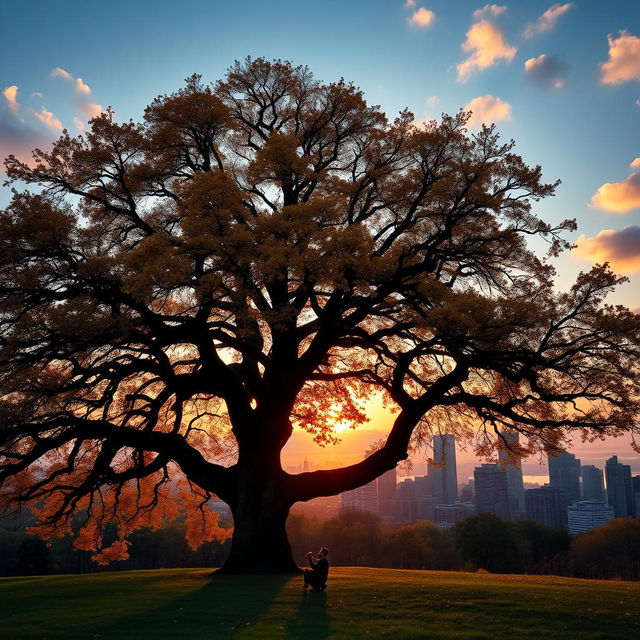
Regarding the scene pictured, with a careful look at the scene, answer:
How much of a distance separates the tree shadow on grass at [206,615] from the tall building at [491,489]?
522 ft

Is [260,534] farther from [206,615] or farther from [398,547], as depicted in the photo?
[398,547]

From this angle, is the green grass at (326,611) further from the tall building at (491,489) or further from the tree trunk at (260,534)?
the tall building at (491,489)

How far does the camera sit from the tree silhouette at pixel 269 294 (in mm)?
16969

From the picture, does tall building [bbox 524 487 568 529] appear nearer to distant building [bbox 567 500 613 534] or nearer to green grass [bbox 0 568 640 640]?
distant building [bbox 567 500 613 534]

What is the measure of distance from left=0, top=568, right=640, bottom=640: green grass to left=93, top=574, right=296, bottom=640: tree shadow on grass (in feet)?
0.07

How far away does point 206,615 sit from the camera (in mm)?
12914

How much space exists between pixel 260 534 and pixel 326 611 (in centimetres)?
820

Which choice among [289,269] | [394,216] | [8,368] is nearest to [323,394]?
[394,216]

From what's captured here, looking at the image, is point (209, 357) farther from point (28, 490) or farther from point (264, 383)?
point (28, 490)

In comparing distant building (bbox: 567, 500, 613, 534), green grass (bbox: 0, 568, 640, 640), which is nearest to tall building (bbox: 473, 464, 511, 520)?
distant building (bbox: 567, 500, 613, 534)

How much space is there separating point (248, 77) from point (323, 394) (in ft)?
44.9

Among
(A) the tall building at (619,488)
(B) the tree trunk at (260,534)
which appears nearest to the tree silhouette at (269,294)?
(B) the tree trunk at (260,534)

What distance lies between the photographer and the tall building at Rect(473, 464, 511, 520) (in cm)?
16600

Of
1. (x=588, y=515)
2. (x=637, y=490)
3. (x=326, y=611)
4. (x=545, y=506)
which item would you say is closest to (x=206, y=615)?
(x=326, y=611)
